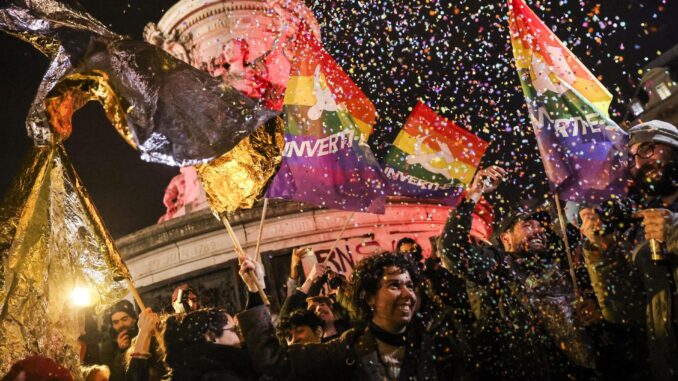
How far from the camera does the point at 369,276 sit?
3.81 m

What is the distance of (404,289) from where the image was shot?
3.65 metres

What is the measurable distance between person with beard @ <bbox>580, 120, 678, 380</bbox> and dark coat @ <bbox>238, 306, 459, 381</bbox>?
1.59m

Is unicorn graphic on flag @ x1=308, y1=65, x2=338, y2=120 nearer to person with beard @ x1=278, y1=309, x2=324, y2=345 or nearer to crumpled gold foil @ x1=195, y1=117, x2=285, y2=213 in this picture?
crumpled gold foil @ x1=195, y1=117, x2=285, y2=213

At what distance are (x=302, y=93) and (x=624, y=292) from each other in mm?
4720

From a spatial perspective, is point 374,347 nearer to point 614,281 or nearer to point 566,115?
point 614,281

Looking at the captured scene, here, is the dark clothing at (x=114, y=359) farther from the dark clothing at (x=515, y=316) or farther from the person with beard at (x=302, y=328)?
the dark clothing at (x=515, y=316)

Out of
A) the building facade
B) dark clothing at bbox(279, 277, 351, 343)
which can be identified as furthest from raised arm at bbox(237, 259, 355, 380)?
the building facade

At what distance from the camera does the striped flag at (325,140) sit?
669 centimetres

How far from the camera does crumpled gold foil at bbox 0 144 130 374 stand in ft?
12.6

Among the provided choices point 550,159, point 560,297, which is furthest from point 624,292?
point 550,159

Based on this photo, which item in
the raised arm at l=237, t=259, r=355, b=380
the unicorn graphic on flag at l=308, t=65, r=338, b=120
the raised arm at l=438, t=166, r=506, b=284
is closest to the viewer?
the raised arm at l=237, t=259, r=355, b=380

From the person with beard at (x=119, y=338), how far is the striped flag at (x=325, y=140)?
2.21 metres

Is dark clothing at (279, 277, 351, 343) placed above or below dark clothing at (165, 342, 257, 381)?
above

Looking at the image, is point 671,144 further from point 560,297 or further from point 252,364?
point 252,364
